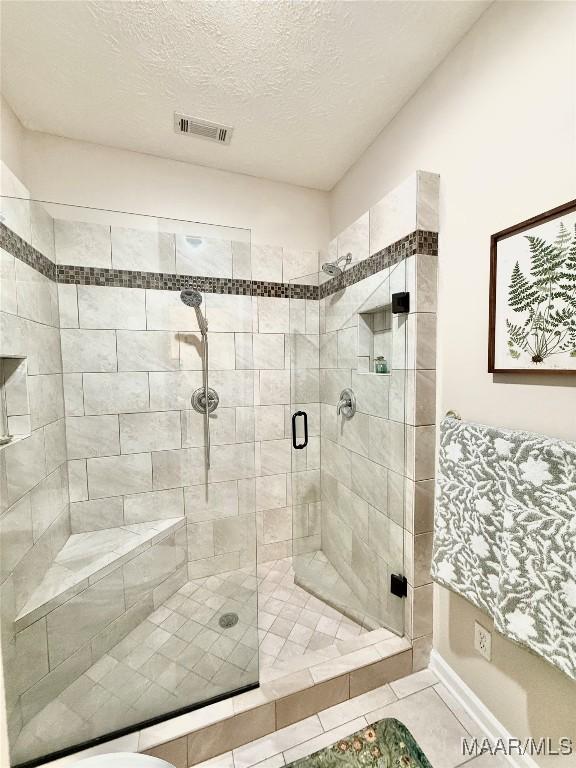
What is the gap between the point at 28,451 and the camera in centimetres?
131

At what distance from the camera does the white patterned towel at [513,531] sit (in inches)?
32.4

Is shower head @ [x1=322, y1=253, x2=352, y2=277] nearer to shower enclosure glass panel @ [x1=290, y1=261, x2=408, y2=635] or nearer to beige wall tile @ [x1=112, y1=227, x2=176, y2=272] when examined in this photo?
shower enclosure glass panel @ [x1=290, y1=261, x2=408, y2=635]

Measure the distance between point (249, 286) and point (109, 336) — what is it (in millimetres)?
809

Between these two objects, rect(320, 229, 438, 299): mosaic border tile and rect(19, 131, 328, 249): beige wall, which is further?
rect(19, 131, 328, 249): beige wall

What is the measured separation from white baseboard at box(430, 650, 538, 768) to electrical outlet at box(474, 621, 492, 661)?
0.70 feet

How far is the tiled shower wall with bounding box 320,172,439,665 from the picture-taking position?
1.40 metres

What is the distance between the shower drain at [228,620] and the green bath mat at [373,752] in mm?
536

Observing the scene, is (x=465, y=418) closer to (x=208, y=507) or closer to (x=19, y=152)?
(x=208, y=507)

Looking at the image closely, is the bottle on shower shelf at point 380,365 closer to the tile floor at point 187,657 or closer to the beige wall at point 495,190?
the beige wall at point 495,190

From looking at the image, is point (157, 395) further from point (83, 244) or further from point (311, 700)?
point (311, 700)

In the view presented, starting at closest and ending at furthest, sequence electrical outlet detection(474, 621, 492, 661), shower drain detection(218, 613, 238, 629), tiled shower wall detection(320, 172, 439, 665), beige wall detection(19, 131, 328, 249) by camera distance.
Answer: electrical outlet detection(474, 621, 492, 661) < tiled shower wall detection(320, 172, 439, 665) < shower drain detection(218, 613, 238, 629) < beige wall detection(19, 131, 328, 249)

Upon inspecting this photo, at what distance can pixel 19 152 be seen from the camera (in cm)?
166

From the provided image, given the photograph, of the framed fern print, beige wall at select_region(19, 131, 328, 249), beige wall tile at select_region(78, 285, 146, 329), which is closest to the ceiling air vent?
beige wall at select_region(19, 131, 328, 249)

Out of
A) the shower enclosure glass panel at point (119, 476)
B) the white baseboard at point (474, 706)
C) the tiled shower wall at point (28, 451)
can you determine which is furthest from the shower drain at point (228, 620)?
the white baseboard at point (474, 706)
